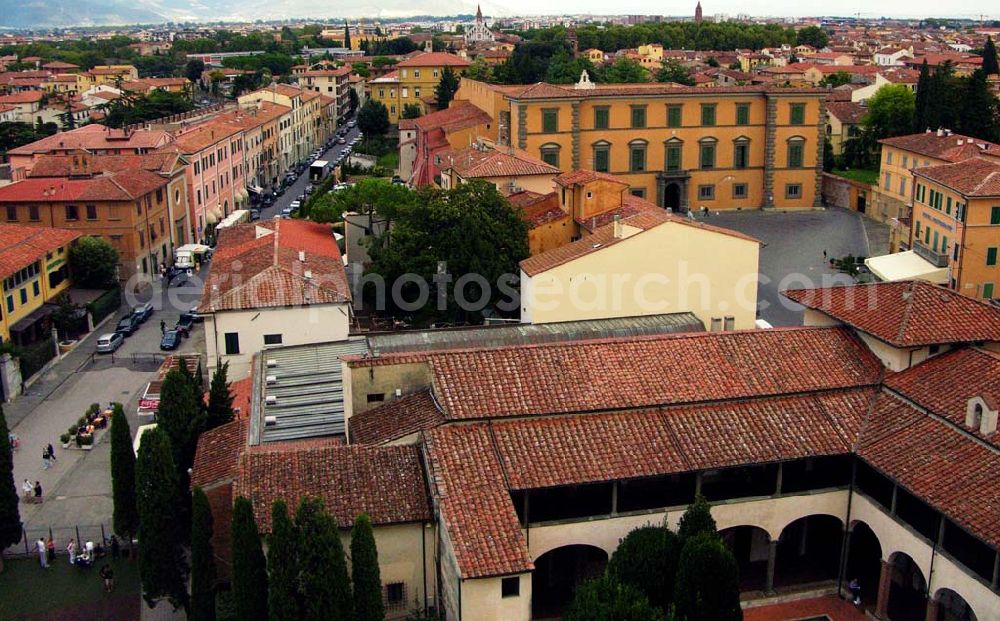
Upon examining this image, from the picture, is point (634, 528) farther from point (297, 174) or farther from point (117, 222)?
point (297, 174)

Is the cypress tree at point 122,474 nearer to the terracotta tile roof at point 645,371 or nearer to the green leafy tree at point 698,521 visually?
the terracotta tile roof at point 645,371

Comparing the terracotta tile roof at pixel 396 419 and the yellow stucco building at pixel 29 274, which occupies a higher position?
the terracotta tile roof at pixel 396 419

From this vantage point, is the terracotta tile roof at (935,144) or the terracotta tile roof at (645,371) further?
the terracotta tile roof at (935,144)

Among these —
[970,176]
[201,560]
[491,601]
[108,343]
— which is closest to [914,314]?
[491,601]

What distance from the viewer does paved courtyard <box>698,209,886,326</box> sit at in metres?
42.7

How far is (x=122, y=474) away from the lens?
2547 cm

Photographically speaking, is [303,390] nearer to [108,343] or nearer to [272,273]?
[272,273]

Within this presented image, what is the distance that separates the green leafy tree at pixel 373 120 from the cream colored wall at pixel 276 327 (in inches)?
2551

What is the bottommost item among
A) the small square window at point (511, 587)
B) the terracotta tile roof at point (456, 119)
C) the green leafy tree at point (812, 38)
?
the small square window at point (511, 587)

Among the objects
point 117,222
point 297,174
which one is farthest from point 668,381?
point 297,174

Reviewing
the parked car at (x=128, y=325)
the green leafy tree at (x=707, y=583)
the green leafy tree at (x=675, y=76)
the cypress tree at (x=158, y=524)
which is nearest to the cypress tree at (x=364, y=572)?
the green leafy tree at (x=707, y=583)

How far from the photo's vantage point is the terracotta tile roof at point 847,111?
7569cm

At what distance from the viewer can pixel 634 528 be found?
21438 mm

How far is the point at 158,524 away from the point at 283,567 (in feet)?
20.5
